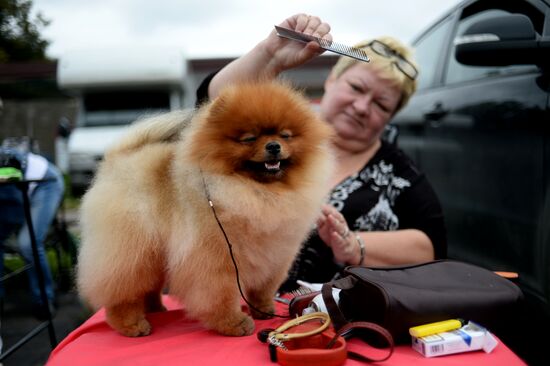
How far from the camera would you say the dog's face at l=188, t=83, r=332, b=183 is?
4.62 ft

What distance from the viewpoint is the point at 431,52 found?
3.80 metres

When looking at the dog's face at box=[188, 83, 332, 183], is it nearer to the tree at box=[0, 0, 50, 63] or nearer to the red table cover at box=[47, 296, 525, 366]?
the red table cover at box=[47, 296, 525, 366]

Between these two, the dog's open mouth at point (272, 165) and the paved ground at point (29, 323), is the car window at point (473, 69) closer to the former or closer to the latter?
the dog's open mouth at point (272, 165)

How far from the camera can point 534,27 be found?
2.26 meters

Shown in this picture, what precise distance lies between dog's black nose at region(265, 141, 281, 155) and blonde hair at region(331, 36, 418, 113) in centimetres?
115

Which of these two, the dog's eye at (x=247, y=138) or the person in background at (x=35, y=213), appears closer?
the dog's eye at (x=247, y=138)

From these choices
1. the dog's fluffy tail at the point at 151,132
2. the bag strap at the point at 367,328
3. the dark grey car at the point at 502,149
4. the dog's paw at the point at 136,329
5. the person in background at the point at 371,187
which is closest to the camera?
the bag strap at the point at 367,328

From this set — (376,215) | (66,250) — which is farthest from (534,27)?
(66,250)

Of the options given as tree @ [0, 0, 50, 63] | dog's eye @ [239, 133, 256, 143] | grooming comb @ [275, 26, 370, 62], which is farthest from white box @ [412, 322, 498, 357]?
tree @ [0, 0, 50, 63]

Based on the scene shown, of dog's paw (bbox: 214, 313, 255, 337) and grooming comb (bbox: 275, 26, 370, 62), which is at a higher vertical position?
grooming comb (bbox: 275, 26, 370, 62)

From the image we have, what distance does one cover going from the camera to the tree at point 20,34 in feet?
22.8

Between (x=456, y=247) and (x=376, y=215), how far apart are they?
750mm

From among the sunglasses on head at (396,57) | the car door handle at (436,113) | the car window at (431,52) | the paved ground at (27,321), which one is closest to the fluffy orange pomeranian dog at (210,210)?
the sunglasses on head at (396,57)

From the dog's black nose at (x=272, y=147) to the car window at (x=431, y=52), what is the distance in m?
2.23
